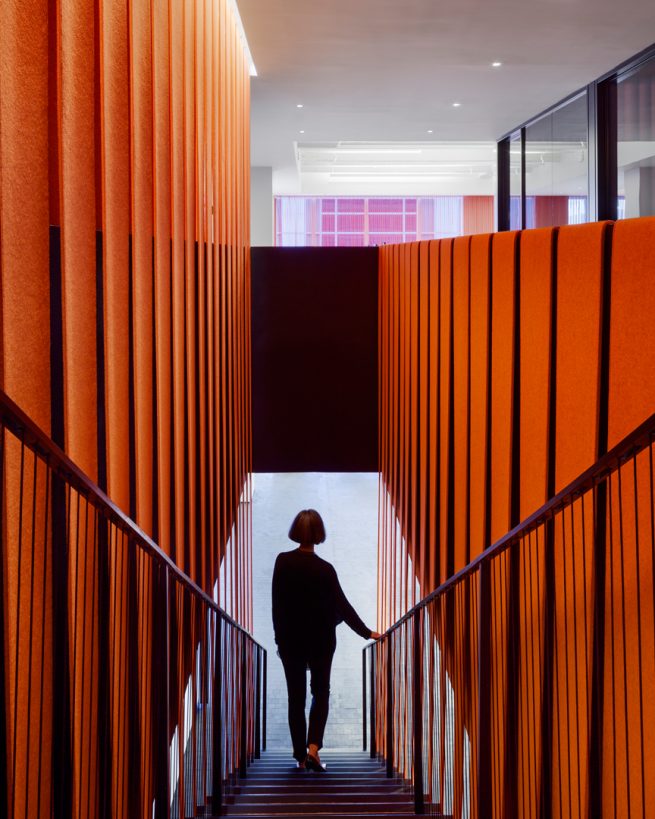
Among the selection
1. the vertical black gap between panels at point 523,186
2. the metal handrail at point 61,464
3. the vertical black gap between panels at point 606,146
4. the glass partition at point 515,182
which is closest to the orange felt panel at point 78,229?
the metal handrail at point 61,464

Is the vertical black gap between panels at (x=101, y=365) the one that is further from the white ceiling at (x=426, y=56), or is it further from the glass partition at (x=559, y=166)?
the glass partition at (x=559, y=166)

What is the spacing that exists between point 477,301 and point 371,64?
413 cm

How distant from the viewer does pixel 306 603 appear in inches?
169

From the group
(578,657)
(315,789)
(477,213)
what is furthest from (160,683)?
(477,213)

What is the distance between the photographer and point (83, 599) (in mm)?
2133

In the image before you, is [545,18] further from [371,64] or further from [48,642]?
[48,642]

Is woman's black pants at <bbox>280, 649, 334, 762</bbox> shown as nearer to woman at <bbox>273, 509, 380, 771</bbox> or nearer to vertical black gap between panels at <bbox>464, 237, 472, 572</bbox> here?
woman at <bbox>273, 509, 380, 771</bbox>

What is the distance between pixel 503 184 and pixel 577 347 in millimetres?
9033

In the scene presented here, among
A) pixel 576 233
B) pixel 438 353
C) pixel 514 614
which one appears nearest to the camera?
pixel 514 614

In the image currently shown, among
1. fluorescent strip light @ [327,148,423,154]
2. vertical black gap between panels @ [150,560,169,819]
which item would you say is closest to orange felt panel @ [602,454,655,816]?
vertical black gap between panels @ [150,560,169,819]

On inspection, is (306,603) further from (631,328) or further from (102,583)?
(102,583)

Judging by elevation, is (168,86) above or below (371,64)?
below


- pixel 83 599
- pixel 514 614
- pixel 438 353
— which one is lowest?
pixel 514 614

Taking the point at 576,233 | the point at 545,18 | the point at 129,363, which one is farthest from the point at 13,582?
the point at 545,18
